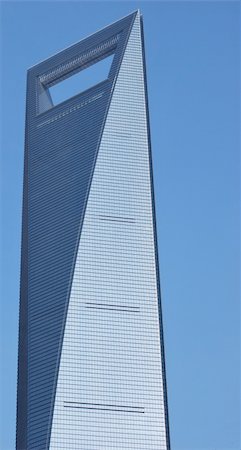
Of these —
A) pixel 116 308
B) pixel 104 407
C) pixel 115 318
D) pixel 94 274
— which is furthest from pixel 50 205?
pixel 104 407

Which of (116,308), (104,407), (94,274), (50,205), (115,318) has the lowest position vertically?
(104,407)

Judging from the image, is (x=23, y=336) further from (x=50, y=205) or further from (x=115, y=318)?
(x=50, y=205)

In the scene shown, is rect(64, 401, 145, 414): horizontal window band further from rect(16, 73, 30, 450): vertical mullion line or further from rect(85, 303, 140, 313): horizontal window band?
rect(85, 303, 140, 313): horizontal window band

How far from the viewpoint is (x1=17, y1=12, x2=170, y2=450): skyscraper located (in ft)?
305

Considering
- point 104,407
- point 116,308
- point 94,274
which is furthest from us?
point 94,274

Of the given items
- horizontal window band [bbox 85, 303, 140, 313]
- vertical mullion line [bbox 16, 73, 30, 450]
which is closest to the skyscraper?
horizontal window band [bbox 85, 303, 140, 313]

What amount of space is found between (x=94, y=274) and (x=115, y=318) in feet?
21.0

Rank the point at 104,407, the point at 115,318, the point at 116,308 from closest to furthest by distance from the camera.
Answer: the point at 104,407 → the point at 115,318 → the point at 116,308

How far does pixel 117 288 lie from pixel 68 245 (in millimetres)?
8542

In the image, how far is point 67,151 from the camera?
11756 cm

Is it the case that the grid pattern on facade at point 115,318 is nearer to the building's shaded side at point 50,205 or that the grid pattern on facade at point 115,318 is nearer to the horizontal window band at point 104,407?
the horizontal window band at point 104,407

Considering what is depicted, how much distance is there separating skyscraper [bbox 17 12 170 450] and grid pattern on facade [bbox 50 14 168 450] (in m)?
0.13

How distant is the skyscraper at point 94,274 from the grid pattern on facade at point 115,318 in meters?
0.13

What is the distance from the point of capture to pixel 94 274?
102 meters
